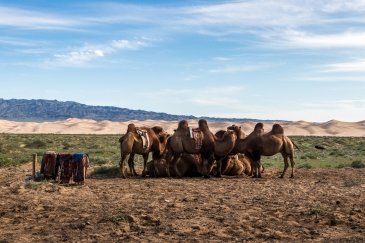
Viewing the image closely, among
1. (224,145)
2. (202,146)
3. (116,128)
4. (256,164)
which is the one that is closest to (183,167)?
(202,146)

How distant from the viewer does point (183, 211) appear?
10.9m

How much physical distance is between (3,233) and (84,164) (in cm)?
568

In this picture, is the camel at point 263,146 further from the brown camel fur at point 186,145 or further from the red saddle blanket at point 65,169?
the red saddle blanket at point 65,169

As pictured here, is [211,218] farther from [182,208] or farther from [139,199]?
[139,199]

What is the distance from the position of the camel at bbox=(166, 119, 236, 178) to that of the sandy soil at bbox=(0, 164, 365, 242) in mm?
1590

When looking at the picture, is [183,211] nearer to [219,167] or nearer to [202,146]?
[202,146]

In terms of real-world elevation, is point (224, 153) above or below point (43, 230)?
above

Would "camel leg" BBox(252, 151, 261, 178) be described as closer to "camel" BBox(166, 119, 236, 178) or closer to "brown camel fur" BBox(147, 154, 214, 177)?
"camel" BBox(166, 119, 236, 178)

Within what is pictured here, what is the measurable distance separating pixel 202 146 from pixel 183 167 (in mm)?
1094

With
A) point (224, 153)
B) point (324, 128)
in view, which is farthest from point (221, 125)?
point (224, 153)

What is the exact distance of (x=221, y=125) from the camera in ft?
442

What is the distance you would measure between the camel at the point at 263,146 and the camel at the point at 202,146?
1.45ft

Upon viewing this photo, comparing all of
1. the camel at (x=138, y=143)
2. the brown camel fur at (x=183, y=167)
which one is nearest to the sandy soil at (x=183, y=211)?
the camel at (x=138, y=143)

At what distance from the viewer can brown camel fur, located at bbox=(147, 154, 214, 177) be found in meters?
17.4
